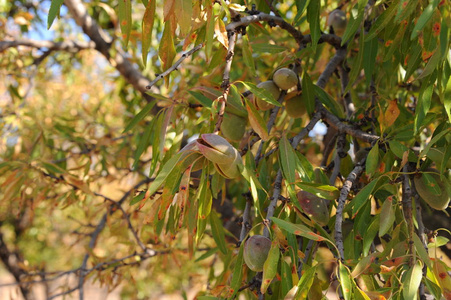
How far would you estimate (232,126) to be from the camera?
1014mm

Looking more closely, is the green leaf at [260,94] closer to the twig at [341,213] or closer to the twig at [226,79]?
the twig at [226,79]

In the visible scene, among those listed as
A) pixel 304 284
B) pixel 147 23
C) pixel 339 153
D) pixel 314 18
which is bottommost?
pixel 339 153

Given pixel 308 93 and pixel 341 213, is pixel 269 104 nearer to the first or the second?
pixel 308 93

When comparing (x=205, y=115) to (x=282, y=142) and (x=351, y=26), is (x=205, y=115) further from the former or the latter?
(x=351, y=26)

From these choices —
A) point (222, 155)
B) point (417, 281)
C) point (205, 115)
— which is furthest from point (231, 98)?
point (417, 281)

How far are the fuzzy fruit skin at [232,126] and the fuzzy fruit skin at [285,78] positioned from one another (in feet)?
0.53

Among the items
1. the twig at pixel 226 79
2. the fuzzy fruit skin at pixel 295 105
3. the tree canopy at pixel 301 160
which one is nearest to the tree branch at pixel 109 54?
the tree canopy at pixel 301 160

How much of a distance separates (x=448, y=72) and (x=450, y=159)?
19 centimetres

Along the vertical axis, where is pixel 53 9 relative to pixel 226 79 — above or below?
above

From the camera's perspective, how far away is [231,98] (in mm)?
993

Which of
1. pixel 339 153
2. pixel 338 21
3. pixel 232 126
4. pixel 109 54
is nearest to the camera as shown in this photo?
pixel 232 126

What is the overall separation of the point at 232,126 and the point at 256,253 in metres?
0.31

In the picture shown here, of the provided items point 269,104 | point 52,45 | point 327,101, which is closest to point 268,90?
point 269,104

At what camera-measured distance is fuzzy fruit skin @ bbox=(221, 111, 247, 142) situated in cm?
101
